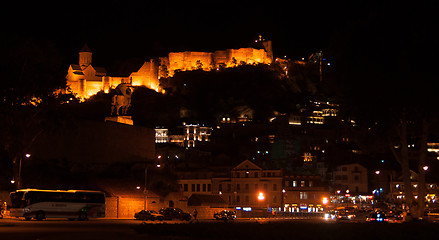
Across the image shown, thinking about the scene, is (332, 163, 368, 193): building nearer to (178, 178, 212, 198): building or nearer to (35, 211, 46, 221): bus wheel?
(178, 178, 212, 198): building

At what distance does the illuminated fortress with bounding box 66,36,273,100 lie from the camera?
158 metres

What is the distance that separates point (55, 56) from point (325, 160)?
91265 millimetres

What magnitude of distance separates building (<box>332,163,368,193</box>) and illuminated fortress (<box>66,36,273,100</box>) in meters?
65.8

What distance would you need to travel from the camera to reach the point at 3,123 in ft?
159

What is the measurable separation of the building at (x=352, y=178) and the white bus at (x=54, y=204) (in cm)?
7685

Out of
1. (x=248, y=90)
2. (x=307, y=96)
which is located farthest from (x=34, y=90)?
(x=307, y=96)

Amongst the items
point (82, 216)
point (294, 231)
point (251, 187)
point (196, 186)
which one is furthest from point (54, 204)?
point (196, 186)

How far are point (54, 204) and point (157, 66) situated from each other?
13080 centimetres

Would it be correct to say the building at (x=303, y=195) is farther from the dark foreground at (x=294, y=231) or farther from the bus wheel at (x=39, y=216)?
the dark foreground at (x=294, y=231)

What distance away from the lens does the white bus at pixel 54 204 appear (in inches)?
1646

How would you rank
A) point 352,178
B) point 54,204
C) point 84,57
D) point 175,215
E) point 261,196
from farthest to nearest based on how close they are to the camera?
point 84,57 → point 352,178 → point 261,196 → point 175,215 → point 54,204

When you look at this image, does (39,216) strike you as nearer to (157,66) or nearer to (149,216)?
(149,216)

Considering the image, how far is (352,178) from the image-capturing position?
11619 centimetres

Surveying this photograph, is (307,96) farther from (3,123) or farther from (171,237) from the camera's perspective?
(171,237)
